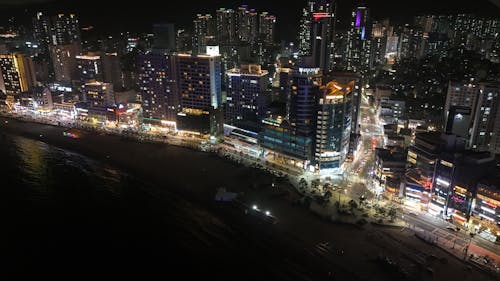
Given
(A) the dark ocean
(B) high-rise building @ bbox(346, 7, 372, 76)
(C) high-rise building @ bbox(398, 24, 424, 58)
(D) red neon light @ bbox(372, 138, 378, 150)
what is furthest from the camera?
(B) high-rise building @ bbox(346, 7, 372, 76)

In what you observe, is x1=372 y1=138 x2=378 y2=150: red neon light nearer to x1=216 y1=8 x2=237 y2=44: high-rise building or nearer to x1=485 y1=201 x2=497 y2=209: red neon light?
x1=485 y1=201 x2=497 y2=209: red neon light

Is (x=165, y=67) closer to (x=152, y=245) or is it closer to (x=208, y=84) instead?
(x=208, y=84)

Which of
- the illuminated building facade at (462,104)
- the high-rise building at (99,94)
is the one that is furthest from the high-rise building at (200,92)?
the illuminated building facade at (462,104)

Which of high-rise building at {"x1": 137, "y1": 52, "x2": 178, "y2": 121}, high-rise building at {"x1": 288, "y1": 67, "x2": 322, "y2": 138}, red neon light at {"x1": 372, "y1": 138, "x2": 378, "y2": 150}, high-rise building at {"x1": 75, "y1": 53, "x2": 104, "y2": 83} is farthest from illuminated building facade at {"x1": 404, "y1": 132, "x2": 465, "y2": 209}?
high-rise building at {"x1": 75, "y1": 53, "x2": 104, "y2": 83}

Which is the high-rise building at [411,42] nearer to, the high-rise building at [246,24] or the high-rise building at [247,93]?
the high-rise building at [246,24]

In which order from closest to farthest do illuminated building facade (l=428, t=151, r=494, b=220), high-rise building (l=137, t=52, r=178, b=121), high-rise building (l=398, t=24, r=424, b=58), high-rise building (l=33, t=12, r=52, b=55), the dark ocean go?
the dark ocean < illuminated building facade (l=428, t=151, r=494, b=220) < high-rise building (l=137, t=52, r=178, b=121) < high-rise building (l=398, t=24, r=424, b=58) < high-rise building (l=33, t=12, r=52, b=55)

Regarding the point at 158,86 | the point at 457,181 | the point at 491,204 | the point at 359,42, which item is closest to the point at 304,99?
the point at 457,181

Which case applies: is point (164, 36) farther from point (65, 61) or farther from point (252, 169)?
point (252, 169)
